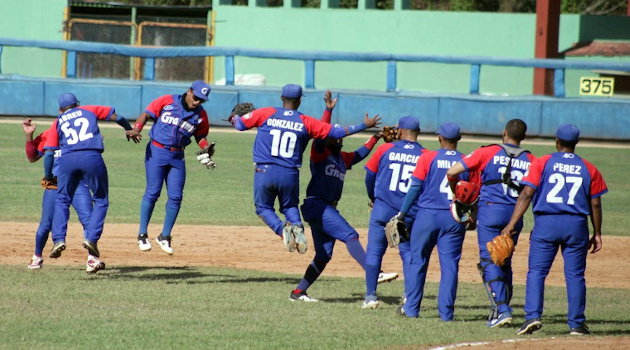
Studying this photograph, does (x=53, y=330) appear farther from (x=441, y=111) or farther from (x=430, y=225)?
(x=441, y=111)

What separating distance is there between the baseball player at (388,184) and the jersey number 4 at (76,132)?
3100 mm

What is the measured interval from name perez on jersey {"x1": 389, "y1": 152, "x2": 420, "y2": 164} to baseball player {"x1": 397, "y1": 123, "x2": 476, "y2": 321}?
31 cm

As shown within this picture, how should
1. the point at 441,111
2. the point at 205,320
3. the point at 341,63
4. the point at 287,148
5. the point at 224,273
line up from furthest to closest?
the point at 341,63 < the point at 441,111 < the point at 224,273 < the point at 287,148 < the point at 205,320

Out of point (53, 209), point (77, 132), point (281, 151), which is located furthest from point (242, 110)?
point (53, 209)

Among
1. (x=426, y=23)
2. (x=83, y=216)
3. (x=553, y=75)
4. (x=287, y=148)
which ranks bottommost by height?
(x=83, y=216)

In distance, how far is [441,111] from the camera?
26844 mm

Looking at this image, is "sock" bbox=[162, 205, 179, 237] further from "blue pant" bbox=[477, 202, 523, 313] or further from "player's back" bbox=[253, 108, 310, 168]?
"blue pant" bbox=[477, 202, 523, 313]

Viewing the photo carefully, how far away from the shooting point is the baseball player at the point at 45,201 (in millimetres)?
10227

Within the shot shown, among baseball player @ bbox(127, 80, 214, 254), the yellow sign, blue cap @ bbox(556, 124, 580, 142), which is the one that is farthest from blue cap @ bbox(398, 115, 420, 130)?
the yellow sign

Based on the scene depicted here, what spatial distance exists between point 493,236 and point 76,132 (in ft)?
14.9

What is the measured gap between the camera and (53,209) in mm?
10539

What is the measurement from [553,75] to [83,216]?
2028cm

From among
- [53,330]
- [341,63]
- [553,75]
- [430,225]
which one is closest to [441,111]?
[553,75]

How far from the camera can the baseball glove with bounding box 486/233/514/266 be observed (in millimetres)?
7992
